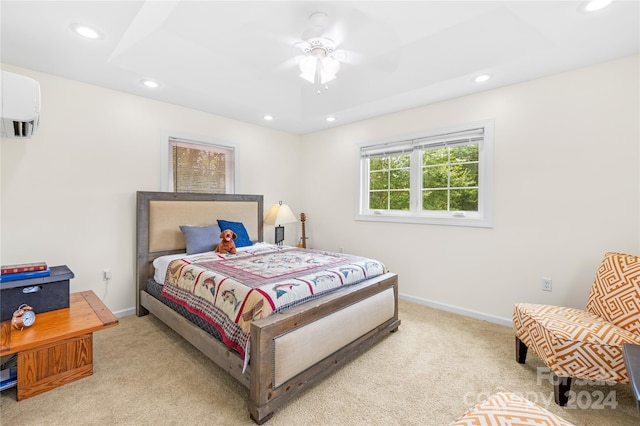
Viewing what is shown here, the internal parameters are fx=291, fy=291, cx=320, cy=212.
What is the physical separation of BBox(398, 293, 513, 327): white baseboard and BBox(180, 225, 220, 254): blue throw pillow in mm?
2379

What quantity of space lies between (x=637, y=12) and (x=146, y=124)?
166 inches

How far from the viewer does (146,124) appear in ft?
10.7

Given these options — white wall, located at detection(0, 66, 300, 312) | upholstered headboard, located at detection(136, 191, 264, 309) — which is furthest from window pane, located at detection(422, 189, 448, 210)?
white wall, located at detection(0, 66, 300, 312)

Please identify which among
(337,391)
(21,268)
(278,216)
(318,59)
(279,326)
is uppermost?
(318,59)

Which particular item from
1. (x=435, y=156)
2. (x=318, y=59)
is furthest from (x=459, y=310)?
(x=318, y=59)

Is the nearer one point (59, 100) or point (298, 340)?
point (298, 340)

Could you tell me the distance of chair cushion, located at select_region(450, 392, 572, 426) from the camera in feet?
3.55

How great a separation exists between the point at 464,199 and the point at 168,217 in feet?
10.9

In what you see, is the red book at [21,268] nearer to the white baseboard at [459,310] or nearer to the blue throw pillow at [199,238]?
the blue throw pillow at [199,238]

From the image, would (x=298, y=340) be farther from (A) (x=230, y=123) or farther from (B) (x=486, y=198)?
(A) (x=230, y=123)

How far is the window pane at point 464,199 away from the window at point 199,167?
2.85 meters

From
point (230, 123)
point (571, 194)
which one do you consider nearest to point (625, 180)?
point (571, 194)

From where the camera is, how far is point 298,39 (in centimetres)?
238

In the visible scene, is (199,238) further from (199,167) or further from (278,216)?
(278,216)
